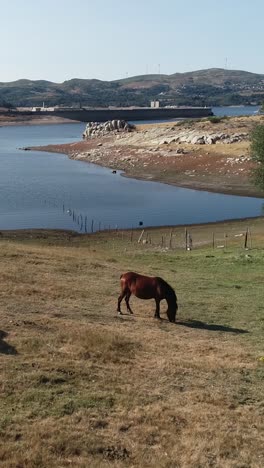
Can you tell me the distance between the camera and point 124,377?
44.8 ft

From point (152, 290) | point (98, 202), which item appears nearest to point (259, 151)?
point (152, 290)

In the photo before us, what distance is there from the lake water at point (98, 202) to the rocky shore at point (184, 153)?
201 inches

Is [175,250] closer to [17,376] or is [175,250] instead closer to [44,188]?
[17,376]

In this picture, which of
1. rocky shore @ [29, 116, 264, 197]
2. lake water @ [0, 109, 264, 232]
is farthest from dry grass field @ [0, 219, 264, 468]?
rocky shore @ [29, 116, 264, 197]

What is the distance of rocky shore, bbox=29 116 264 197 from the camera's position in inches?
3497

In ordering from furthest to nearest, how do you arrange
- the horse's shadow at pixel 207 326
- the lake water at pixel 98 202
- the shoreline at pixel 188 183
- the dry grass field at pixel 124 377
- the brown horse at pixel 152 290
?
1. the shoreline at pixel 188 183
2. the lake water at pixel 98 202
3. the brown horse at pixel 152 290
4. the horse's shadow at pixel 207 326
5. the dry grass field at pixel 124 377

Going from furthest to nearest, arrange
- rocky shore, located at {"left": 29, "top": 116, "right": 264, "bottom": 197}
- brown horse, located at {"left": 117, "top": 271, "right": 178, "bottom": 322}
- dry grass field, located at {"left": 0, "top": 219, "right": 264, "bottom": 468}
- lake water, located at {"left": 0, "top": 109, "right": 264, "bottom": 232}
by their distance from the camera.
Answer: rocky shore, located at {"left": 29, "top": 116, "right": 264, "bottom": 197}, lake water, located at {"left": 0, "top": 109, "right": 264, "bottom": 232}, brown horse, located at {"left": 117, "top": 271, "right": 178, "bottom": 322}, dry grass field, located at {"left": 0, "top": 219, "right": 264, "bottom": 468}

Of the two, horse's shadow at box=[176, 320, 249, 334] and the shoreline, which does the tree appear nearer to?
horse's shadow at box=[176, 320, 249, 334]

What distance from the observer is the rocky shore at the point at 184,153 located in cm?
8881

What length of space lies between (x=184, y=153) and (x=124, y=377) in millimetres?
95616

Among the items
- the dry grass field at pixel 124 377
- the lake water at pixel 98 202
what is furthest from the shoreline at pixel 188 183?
the dry grass field at pixel 124 377

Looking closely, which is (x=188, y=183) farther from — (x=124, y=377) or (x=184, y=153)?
(x=124, y=377)

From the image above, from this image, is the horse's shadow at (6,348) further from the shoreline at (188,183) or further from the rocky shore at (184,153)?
the rocky shore at (184,153)

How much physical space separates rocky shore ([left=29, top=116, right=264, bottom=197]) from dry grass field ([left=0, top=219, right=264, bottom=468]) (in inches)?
2238
